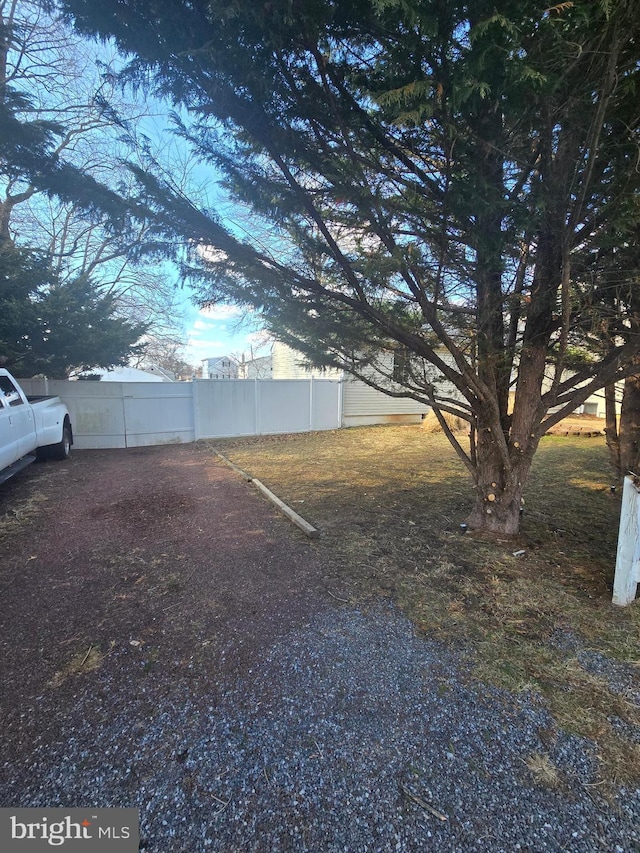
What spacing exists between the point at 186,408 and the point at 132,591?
7.71 metres

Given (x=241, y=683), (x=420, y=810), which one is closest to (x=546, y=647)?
(x=420, y=810)

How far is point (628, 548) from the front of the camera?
2592 mm

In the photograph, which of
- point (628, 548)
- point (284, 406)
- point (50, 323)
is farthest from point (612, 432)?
point (50, 323)

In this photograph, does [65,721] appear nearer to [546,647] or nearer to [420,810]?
[420,810]

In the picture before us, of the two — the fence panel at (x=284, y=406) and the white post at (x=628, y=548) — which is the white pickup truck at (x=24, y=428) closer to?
the fence panel at (x=284, y=406)

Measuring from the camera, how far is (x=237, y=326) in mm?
9992

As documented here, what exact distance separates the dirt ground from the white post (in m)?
2.08

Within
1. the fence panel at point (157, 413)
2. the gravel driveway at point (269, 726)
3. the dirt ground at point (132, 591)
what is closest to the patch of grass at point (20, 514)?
the dirt ground at point (132, 591)

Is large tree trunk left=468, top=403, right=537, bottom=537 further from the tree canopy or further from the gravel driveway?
the gravel driveway

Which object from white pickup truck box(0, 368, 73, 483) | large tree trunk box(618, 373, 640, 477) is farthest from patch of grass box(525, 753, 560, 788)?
white pickup truck box(0, 368, 73, 483)

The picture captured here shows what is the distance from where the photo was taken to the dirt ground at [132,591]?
198 cm

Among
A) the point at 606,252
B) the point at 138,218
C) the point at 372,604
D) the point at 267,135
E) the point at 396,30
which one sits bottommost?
the point at 372,604

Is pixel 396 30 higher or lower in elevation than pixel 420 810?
higher

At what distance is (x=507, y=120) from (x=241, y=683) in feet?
12.5
